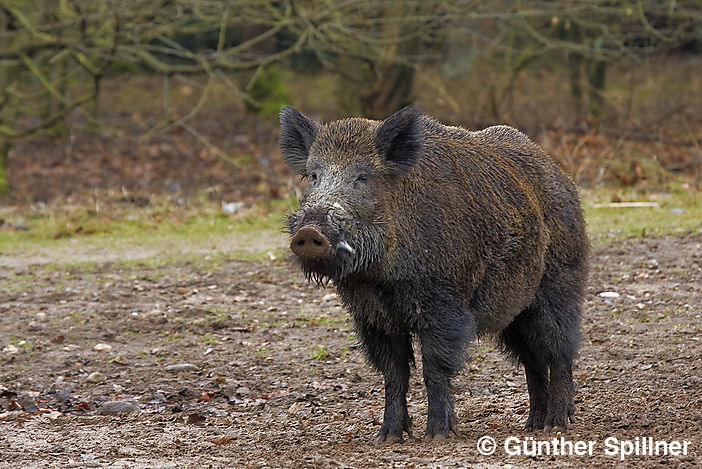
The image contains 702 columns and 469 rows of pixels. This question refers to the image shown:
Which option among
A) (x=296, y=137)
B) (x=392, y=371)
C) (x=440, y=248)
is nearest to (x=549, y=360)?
(x=392, y=371)

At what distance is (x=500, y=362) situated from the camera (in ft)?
26.4

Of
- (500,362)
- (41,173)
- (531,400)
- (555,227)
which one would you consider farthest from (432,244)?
(41,173)

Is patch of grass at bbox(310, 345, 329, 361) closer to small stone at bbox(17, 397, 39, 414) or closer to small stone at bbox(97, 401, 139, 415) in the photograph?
small stone at bbox(97, 401, 139, 415)

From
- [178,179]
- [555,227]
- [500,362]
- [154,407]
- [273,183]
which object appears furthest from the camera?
[178,179]

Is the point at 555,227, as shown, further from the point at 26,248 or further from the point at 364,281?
the point at 26,248

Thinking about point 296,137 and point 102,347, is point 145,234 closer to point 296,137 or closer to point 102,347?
point 102,347

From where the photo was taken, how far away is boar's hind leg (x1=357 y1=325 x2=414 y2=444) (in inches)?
240

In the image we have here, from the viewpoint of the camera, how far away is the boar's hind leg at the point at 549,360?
21.1ft

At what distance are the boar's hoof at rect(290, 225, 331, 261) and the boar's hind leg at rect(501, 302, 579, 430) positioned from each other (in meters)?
1.91

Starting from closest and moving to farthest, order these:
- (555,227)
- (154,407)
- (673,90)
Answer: (555,227) < (154,407) < (673,90)

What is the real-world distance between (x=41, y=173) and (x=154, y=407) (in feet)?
46.6

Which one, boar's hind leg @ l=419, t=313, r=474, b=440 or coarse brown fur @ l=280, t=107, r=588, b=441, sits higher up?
coarse brown fur @ l=280, t=107, r=588, b=441

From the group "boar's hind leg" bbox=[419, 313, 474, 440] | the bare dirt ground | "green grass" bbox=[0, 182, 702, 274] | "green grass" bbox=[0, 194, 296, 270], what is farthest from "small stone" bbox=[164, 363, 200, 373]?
"green grass" bbox=[0, 194, 296, 270]

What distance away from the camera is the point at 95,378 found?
7.75 metres
